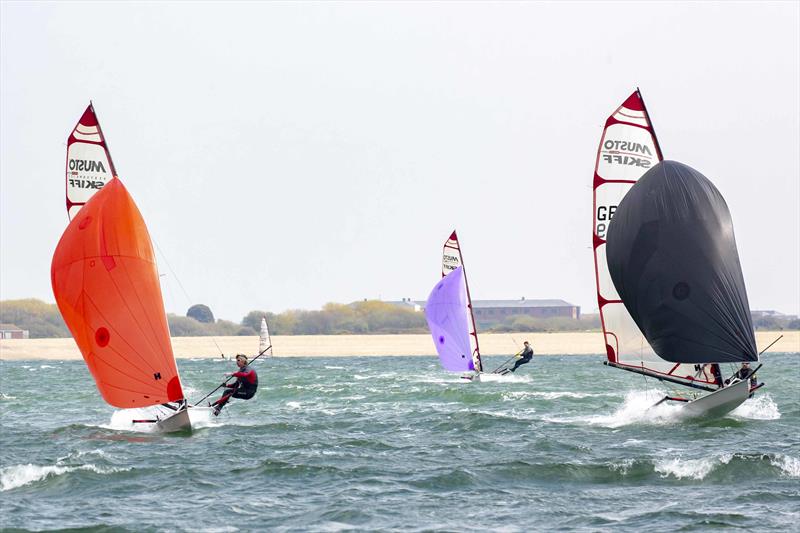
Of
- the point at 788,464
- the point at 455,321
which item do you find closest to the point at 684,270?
the point at 788,464

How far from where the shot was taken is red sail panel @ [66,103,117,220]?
2852 centimetres

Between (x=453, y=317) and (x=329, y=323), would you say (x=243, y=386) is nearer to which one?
(x=453, y=317)

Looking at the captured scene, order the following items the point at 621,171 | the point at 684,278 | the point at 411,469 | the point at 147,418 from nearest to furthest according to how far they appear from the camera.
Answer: the point at 411,469
the point at 684,278
the point at 147,418
the point at 621,171

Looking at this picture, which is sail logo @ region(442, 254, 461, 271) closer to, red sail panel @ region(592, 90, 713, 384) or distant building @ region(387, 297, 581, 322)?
red sail panel @ region(592, 90, 713, 384)

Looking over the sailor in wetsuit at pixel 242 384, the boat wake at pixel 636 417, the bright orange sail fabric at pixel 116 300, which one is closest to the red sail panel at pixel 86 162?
the bright orange sail fabric at pixel 116 300

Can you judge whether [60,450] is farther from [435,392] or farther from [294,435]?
[435,392]

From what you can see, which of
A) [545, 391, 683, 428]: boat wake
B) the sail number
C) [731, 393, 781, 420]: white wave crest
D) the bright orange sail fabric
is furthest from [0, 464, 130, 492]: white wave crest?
[731, 393, 781, 420]: white wave crest

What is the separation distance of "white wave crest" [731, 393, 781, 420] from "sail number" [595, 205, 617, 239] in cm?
631

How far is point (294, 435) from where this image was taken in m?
28.2

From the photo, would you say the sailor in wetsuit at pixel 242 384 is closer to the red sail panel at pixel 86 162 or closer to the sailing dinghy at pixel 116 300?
the sailing dinghy at pixel 116 300

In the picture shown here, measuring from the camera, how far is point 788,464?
21.7m

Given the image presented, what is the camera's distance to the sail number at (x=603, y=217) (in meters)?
29.9

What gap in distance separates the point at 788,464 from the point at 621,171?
411 inches

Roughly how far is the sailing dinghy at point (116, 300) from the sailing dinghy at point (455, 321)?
78.9 ft
